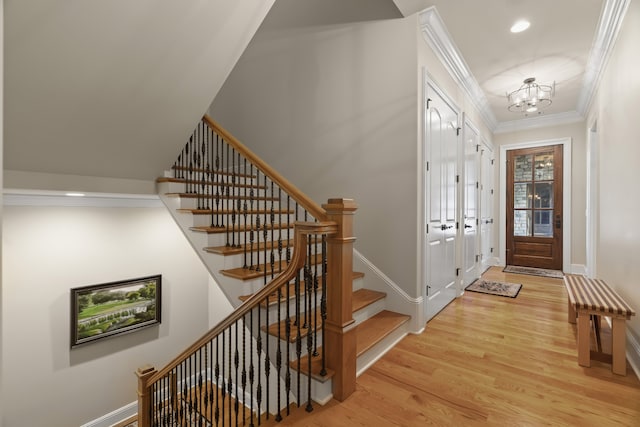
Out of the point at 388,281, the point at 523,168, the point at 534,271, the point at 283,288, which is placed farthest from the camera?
the point at 523,168

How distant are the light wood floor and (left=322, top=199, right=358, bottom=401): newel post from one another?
0.54ft

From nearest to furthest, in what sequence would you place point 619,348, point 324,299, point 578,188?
point 324,299, point 619,348, point 578,188

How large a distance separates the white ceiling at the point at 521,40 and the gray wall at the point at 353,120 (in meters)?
0.53

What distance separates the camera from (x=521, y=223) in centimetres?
596

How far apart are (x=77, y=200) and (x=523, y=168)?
7.15 meters

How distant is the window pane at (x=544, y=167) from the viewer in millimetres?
5676

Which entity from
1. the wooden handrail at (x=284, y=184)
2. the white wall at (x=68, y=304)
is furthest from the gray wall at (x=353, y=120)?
the white wall at (x=68, y=304)

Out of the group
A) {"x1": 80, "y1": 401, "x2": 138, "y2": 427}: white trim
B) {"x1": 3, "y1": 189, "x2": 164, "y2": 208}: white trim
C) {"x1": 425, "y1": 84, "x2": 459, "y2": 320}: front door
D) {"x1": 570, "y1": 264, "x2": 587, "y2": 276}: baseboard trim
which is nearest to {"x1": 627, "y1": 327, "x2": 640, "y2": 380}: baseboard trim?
{"x1": 425, "y1": 84, "x2": 459, "y2": 320}: front door

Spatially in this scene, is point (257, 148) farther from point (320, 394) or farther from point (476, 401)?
point (476, 401)

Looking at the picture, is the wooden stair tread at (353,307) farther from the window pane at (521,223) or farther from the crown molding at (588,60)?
the window pane at (521,223)

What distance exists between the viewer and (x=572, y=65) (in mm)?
3789

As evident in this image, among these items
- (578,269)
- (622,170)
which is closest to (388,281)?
(622,170)

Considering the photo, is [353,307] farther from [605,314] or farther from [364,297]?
[605,314]

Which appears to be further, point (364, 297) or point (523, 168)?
Result: point (523, 168)
